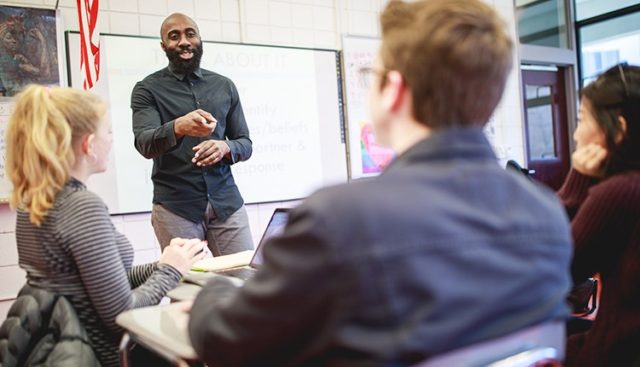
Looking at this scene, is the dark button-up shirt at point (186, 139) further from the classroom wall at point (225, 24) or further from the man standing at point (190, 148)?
the classroom wall at point (225, 24)

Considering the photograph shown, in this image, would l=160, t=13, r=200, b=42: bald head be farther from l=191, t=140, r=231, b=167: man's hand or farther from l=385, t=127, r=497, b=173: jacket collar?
l=385, t=127, r=497, b=173: jacket collar

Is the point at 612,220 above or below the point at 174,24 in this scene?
below

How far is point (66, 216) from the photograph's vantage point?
1188 mm

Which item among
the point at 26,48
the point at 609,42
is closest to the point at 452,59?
the point at 26,48

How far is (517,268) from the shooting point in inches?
28.3

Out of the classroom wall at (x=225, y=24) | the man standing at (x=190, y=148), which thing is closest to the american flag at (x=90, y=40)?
the man standing at (x=190, y=148)

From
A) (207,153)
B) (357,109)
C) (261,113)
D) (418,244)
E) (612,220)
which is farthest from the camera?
(357,109)

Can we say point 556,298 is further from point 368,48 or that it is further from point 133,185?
point 368,48

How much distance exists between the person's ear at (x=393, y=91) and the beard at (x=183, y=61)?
6.18 ft

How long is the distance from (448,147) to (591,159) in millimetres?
693

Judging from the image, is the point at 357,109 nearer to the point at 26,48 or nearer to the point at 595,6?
the point at 26,48

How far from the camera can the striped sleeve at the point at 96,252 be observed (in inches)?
46.0

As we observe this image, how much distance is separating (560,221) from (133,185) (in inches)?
116

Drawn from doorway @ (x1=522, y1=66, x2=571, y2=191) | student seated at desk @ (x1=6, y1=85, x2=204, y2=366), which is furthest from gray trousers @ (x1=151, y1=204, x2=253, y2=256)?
doorway @ (x1=522, y1=66, x2=571, y2=191)
